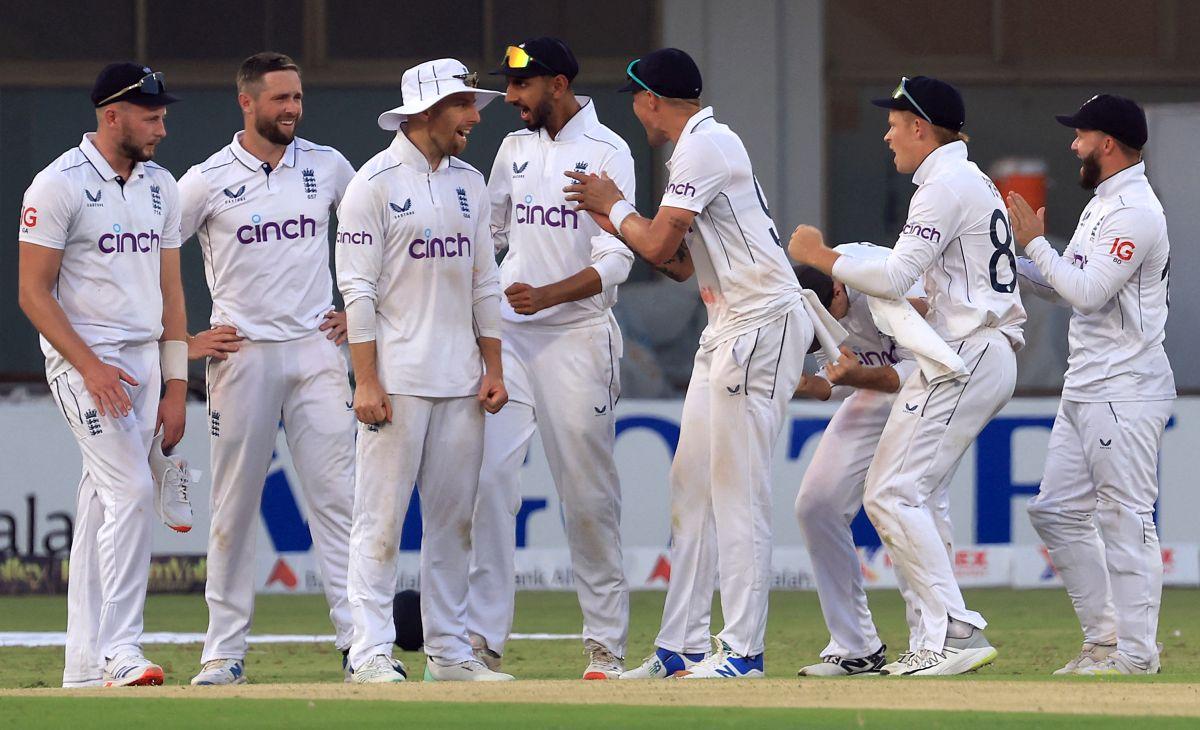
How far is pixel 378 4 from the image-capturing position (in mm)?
15453

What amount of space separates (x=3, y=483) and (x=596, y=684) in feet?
21.0

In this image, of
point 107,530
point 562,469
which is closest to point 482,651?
point 562,469

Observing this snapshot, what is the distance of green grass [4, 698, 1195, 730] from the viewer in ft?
17.9

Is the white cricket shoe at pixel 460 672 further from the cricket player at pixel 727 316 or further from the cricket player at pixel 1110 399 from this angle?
the cricket player at pixel 1110 399

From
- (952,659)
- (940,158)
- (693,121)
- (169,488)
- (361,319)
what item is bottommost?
(952,659)

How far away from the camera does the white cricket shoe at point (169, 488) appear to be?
286 inches

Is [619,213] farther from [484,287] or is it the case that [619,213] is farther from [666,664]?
[666,664]

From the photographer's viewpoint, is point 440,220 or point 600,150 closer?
point 440,220

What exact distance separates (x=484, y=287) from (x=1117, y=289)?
2306 mm

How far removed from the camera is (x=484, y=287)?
→ 712 centimetres

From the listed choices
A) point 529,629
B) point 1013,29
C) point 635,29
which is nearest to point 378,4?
point 635,29

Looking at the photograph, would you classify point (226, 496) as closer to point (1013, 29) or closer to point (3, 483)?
point (3, 483)

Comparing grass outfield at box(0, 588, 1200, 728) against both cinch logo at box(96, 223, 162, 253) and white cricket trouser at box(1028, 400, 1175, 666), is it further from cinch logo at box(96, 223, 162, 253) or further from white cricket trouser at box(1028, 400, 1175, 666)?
cinch logo at box(96, 223, 162, 253)

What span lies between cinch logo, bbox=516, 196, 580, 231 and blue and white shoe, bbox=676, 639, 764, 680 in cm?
167
